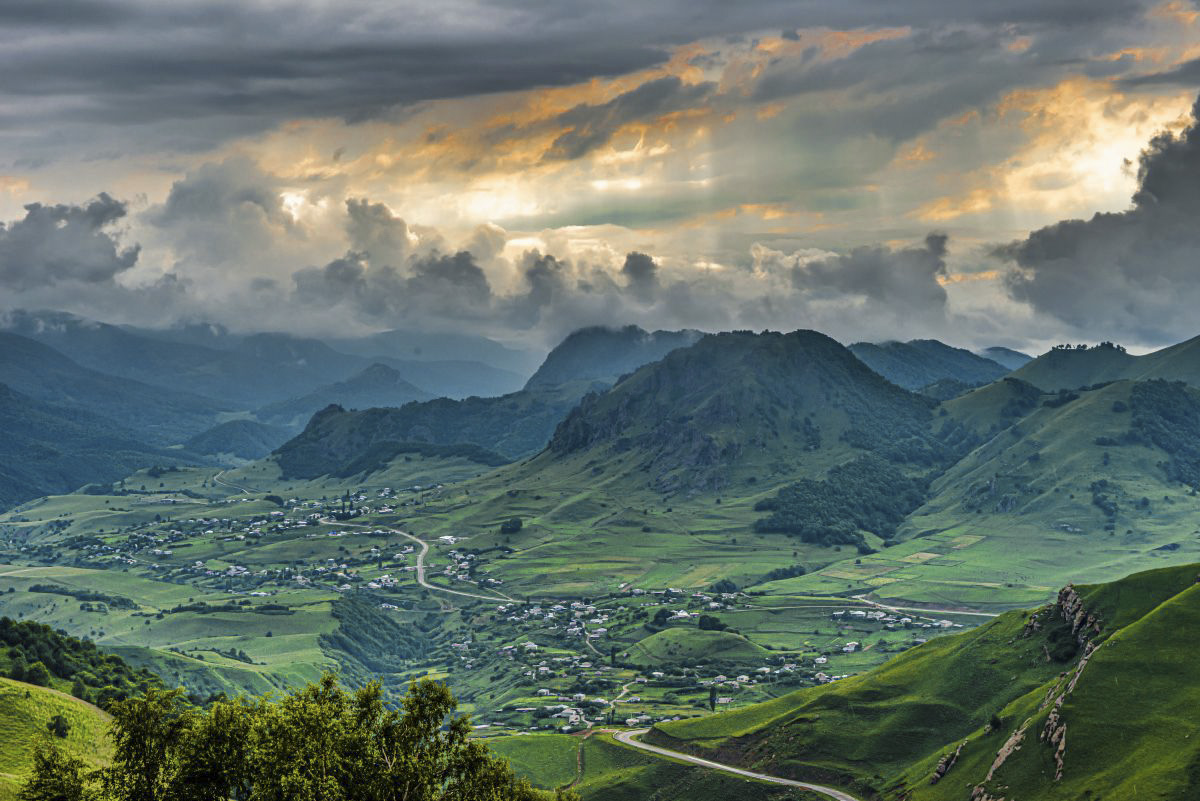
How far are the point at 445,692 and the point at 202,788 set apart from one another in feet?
77.4

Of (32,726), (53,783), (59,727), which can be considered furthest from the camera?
(32,726)

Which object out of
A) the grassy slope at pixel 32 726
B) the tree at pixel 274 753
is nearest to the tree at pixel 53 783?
the tree at pixel 274 753

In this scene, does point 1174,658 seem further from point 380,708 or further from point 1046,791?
point 380,708

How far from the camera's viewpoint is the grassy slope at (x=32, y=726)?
165m

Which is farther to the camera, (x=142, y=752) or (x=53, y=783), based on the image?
(x=142, y=752)

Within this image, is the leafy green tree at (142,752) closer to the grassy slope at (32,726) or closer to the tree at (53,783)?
the tree at (53,783)

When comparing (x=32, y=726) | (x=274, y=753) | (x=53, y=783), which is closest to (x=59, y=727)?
(x=32, y=726)

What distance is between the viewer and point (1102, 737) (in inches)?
7224

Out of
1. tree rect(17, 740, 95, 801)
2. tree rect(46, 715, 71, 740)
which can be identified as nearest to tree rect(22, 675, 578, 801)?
tree rect(17, 740, 95, 801)

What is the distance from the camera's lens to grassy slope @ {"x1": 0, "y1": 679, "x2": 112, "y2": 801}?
164875mm

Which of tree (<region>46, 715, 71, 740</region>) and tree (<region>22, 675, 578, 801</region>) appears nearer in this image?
tree (<region>22, 675, 578, 801</region>)

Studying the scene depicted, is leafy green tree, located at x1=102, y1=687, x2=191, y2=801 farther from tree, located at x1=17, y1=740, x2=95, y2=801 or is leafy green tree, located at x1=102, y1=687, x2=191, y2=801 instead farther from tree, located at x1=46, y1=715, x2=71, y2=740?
tree, located at x1=46, y1=715, x2=71, y2=740

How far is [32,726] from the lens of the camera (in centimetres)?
17875

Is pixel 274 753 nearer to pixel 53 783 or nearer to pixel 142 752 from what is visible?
pixel 142 752
